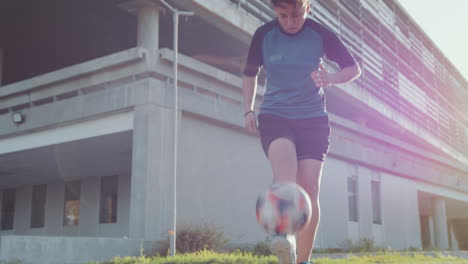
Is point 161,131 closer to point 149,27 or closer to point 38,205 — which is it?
point 149,27

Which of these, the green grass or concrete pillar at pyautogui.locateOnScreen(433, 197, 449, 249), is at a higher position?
concrete pillar at pyautogui.locateOnScreen(433, 197, 449, 249)

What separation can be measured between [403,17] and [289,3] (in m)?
33.9

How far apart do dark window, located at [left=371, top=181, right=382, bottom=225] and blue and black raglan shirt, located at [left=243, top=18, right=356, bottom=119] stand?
962 inches

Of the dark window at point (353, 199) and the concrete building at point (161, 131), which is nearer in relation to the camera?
the concrete building at point (161, 131)

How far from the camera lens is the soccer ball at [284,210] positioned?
2441mm

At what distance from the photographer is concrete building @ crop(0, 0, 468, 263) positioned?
578 inches

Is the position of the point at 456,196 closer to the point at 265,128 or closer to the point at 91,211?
the point at 91,211

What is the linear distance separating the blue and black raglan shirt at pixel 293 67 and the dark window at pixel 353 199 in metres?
21.7

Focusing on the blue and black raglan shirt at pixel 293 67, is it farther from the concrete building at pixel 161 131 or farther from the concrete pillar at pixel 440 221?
the concrete pillar at pixel 440 221

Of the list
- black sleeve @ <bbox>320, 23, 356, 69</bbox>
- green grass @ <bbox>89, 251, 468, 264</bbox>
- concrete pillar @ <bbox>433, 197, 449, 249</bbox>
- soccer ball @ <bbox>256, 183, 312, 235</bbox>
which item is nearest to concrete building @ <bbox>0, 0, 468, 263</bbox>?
concrete pillar @ <bbox>433, 197, 449, 249</bbox>

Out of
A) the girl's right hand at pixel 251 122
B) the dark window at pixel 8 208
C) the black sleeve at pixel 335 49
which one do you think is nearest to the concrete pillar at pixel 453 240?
the dark window at pixel 8 208

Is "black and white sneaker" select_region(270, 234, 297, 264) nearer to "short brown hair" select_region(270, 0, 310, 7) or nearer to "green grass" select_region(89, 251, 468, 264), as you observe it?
"short brown hair" select_region(270, 0, 310, 7)

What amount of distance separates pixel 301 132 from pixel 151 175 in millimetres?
11432

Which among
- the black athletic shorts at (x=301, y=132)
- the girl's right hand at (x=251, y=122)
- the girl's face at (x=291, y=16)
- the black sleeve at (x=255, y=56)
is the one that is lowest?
the black athletic shorts at (x=301, y=132)
